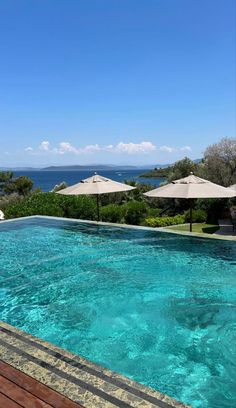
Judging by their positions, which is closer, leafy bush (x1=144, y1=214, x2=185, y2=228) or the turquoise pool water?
the turquoise pool water

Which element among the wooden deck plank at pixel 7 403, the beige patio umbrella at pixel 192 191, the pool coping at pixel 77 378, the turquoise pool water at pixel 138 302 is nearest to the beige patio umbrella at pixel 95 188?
the beige patio umbrella at pixel 192 191

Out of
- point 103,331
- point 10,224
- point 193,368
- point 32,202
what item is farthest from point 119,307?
point 32,202

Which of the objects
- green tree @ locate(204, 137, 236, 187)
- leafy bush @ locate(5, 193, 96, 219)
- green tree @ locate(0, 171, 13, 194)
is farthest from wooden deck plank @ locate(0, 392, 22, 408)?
green tree @ locate(0, 171, 13, 194)

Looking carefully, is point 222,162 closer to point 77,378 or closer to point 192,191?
point 192,191

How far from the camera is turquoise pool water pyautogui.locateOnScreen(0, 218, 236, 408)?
417 cm

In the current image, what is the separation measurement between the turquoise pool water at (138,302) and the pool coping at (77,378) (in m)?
0.97

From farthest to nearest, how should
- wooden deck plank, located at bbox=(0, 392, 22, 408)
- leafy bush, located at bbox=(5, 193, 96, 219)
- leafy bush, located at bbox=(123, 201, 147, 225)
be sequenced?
leafy bush, located at bbox=(123, 201, 147, 225) < leafy bush, located at bbox=(5, 193, 96, 219) < wooden deck plank, located at bbox=(0, 392, 22, 408)

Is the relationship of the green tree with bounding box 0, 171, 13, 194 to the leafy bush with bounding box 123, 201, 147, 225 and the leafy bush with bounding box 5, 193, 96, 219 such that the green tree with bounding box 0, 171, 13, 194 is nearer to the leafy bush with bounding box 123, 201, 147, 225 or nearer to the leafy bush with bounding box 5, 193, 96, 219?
the leafy bush with bounding box 5, 193, 96, 219

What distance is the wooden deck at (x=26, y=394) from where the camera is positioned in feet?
8.61

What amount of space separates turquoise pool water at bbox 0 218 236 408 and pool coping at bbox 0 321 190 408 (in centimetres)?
97

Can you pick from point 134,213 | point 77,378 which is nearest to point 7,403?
point 77,378

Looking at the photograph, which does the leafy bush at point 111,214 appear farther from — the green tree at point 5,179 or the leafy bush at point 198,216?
the green tree at point 5,179

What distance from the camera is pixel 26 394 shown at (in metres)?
2.76

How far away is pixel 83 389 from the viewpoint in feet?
9.31
